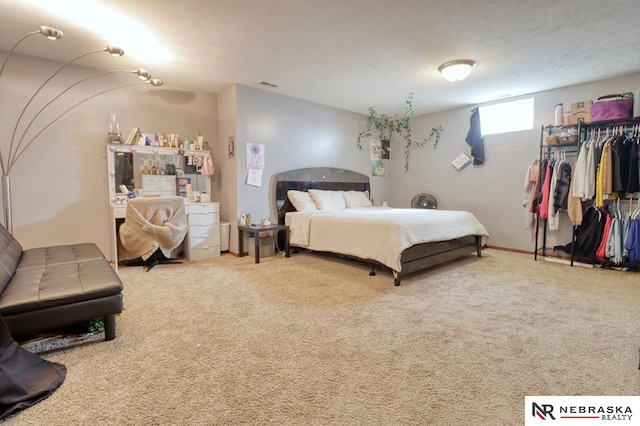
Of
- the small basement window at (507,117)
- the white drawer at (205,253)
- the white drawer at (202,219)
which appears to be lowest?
the white drawer at (205,253)

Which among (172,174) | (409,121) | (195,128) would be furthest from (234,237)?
(409,121)

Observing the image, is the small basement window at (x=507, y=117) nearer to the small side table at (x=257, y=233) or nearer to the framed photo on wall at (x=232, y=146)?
the small side table at (x=257, y=233)

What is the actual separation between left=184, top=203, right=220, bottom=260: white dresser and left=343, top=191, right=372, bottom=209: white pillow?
6.95ft

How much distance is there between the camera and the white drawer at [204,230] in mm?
4113

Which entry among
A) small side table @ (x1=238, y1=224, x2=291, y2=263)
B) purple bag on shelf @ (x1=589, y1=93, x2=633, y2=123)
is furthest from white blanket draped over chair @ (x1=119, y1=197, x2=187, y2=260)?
purple bag on shelf @ (x1=589, y1=93, x2=633, y2=123)

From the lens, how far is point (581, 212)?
12.8ft

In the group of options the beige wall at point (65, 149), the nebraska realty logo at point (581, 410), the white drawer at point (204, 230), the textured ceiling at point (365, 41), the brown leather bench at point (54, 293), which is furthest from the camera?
the white drawer at point (204, 230)

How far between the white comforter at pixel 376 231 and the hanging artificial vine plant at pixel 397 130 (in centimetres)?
230

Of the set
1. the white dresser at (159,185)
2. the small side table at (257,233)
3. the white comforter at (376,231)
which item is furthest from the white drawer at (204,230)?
the white comforter at (376,231)

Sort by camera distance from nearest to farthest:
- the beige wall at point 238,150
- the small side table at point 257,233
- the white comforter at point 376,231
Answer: the white comforter at point 376,231 → the beige wall at point 238,150 → the small side table at point 257,233

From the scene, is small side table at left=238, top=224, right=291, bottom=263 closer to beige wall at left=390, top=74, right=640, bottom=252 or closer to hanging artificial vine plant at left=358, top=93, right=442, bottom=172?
hanging artificial vine plant at left=358, top=93, right=442, bottom=172

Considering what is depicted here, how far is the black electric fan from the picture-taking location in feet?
18.3

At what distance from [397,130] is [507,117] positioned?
199cm

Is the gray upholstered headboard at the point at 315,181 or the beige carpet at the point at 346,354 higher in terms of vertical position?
the gray upholstered headboard at the point at 315,181
